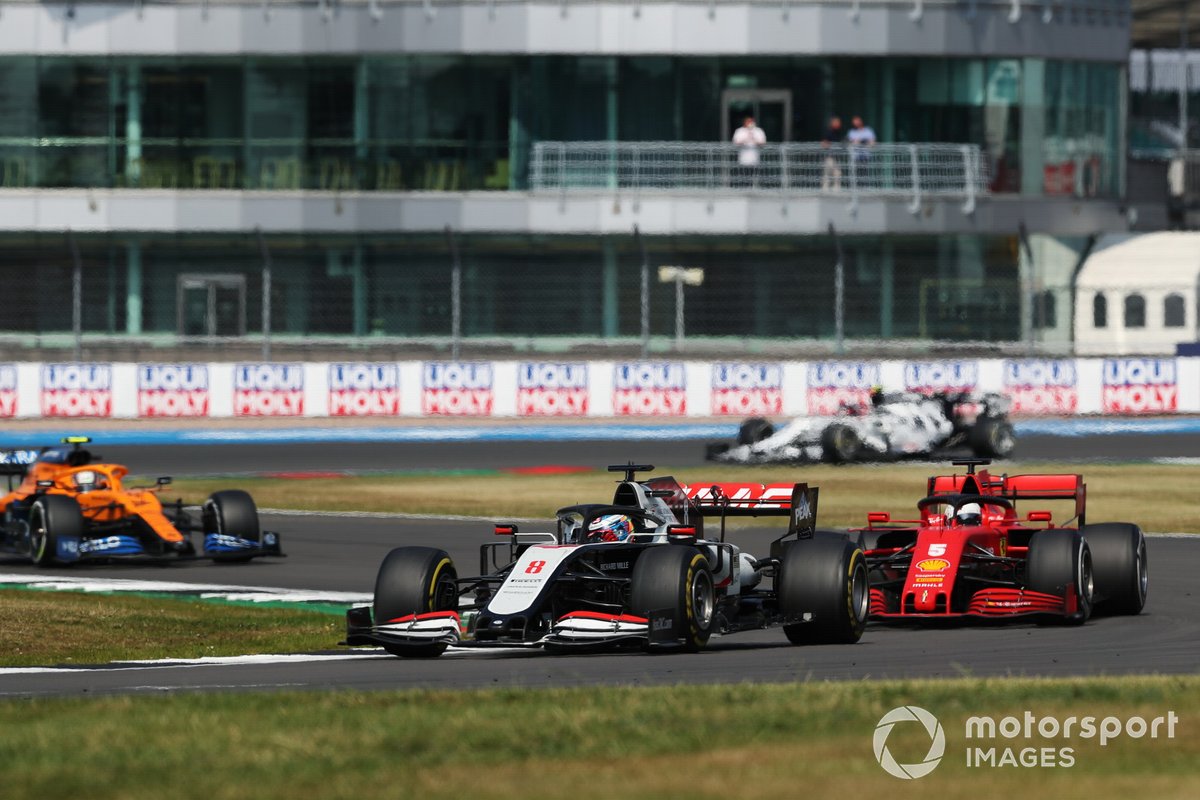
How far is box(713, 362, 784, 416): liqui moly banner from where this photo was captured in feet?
127

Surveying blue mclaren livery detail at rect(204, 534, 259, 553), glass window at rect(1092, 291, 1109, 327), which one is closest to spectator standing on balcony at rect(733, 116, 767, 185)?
glass window at rect(1092, 291, 1109, 327)

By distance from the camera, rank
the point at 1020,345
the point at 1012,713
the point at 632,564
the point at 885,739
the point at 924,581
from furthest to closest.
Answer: the point at 1020,345 < the point at 924,581 < the point at 632,564 < the point at 1012,713 < the point at 885,739

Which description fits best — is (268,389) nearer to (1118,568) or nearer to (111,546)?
(111,546)

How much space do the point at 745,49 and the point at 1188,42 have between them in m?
29.4

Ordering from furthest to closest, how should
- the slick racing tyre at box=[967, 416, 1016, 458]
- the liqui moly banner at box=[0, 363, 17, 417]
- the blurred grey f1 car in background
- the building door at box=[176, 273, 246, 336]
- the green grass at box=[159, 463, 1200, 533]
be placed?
the building door at box=[176, 273, 246, 336] → the liqui moly banner at box=[0, 363, 17, 417] → the slick racing tyre at box=[967, 416, 1016, 458] → the blurred grey f1 car in background → the green grass at box=[159, 463, 1200, 533]

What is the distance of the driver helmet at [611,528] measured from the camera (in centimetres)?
1445

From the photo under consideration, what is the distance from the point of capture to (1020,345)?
137ft

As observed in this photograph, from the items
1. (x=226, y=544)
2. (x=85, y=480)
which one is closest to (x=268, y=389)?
(x=85, y=480)

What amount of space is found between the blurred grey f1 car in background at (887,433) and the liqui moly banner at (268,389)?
31.1 ft

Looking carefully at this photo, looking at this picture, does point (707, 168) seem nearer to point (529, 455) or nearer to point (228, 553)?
point (529, 455)

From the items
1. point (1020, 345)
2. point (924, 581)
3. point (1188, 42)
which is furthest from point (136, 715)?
point (1188, 42)

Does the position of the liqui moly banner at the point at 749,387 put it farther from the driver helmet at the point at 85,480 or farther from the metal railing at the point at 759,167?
the driver helmet at the point at 85,480

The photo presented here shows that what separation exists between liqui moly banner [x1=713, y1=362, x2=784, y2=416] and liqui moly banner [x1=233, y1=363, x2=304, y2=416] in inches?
293

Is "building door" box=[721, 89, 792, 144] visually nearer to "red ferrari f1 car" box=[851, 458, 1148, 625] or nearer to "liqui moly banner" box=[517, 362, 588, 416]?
"liqui moly banner" box=[517, 362, 588, 416]
